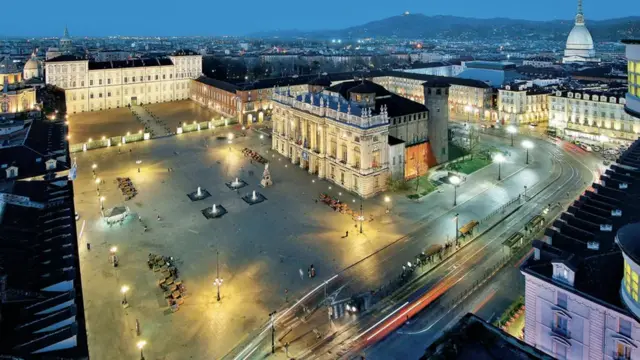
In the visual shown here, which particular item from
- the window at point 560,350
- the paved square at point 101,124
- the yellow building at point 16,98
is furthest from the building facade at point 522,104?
the yellow building at point 16,98

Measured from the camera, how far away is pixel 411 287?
4109cm

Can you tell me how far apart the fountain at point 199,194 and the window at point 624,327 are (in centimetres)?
4825

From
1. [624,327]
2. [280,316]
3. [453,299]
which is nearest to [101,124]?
[280,316]

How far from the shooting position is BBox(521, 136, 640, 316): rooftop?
27125mm

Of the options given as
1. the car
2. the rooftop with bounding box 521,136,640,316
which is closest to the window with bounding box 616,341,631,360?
the rooftop with bounding box 521,136,640,316

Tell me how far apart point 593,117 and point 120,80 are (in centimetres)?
11702

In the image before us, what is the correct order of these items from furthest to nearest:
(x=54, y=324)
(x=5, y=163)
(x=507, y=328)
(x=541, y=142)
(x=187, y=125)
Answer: (x=187, y=125)
(x=541, y=142)
(x=5, y=163)
(x=507, y=328)
(x=54, y=324)

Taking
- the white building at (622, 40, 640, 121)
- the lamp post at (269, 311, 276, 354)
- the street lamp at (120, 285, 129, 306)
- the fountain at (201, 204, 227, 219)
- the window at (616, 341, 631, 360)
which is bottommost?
the lamp post at (269, 311, 276, 354)

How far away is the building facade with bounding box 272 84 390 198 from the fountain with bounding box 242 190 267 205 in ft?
37.7

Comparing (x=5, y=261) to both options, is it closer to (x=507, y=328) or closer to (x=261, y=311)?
(x=261, y=311)

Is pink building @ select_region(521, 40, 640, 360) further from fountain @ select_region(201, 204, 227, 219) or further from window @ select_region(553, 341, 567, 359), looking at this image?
fountain @ select_region(201, 204, 227, 219)

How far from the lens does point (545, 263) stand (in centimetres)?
2986

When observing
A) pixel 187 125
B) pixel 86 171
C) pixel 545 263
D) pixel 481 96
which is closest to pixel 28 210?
pixel 545 263

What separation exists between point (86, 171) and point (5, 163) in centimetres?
2791
